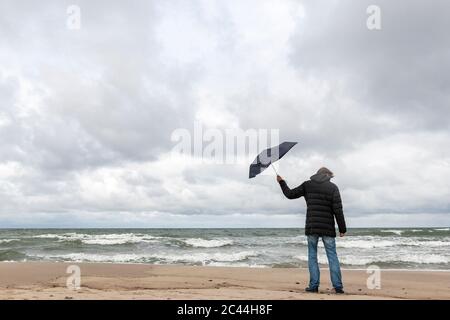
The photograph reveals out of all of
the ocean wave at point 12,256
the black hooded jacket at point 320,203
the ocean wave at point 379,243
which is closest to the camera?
the black hooded jacket at point 320,203

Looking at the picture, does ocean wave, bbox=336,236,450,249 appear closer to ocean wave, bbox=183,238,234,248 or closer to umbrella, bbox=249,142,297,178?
ocean wave, bbox=183,238,234,248

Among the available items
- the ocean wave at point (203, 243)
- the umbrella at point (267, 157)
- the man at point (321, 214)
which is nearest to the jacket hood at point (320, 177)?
the man at point (321, 214)

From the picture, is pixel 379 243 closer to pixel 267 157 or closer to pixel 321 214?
pixel 321 214

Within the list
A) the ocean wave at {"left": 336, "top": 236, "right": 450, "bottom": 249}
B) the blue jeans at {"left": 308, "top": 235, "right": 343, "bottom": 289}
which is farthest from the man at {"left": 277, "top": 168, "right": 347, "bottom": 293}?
the ocean wave at {"left": 336, "top": 236, "right": 450, "bottom": 249}

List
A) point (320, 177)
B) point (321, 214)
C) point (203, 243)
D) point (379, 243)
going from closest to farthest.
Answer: point (321, 214)
point (320, 177)
point (379, 243)
point (203, 243)

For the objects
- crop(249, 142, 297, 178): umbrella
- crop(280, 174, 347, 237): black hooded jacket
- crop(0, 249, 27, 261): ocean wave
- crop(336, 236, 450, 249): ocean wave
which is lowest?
crop(336, 236, 450, 249): ocean wave

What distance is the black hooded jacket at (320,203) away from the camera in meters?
6.77

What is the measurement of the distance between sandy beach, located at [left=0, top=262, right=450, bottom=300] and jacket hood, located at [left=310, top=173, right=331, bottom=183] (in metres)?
1.73

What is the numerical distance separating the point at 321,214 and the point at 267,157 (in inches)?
48.5

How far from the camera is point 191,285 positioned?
8.51 m

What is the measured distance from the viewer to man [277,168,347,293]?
6781 mm

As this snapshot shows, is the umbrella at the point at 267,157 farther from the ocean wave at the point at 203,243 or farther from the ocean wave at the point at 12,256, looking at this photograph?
the ocean wave at the point at 203,243

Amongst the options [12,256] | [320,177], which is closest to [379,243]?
[12,256]
